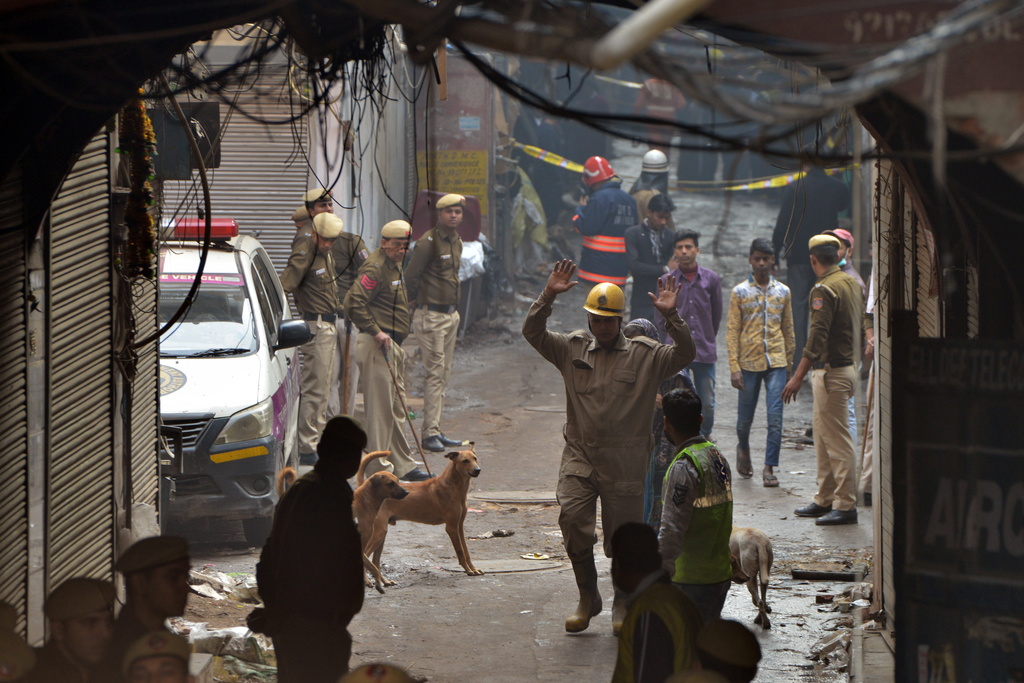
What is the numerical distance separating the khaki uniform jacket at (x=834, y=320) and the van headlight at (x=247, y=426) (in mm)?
4366

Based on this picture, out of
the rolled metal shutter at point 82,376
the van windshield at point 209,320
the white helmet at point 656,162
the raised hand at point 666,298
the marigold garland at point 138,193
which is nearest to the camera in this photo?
the rolled metal shutter at point 82,376

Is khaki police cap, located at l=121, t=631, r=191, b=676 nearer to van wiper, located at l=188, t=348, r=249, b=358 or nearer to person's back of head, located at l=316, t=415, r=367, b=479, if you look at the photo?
person's back of head, located at l=316, t=415, r=367, b=479

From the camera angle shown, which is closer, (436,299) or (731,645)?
(731,645)

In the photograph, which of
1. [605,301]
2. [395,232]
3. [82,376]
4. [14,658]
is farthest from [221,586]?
[395,232]

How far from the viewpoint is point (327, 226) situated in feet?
37.8

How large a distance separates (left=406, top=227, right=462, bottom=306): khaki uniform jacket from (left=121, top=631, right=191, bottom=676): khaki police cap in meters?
8.46

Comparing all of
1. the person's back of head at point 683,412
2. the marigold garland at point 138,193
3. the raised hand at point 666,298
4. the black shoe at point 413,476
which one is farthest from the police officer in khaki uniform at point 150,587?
the black shoe at point 413,476

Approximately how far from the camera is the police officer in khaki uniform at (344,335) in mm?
12234

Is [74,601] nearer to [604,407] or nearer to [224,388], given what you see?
[604,407]

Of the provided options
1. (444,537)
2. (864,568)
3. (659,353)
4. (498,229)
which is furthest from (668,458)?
(498,229)

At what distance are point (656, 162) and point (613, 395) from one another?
1457 centimetres

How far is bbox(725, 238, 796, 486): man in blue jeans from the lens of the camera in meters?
11.1

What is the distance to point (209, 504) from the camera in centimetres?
861

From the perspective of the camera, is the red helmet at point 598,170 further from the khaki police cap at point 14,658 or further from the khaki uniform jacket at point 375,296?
the khaki police cap at point 14,658
